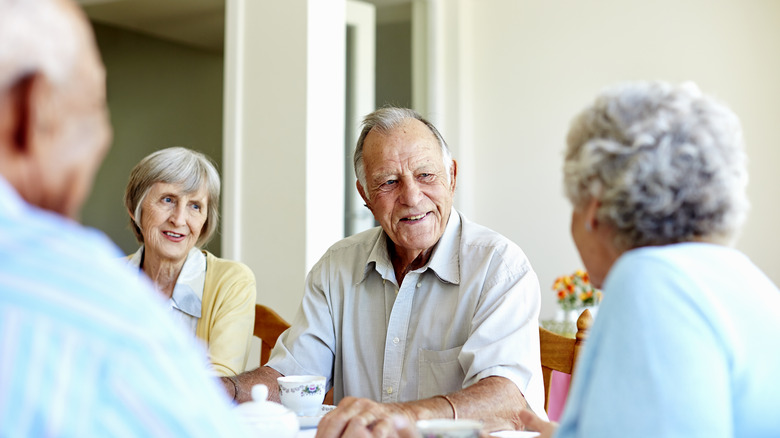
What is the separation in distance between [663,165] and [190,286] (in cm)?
159

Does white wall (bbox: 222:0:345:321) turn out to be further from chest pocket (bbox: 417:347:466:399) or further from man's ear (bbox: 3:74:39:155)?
man's ear (bbox: 3:74:39:155)

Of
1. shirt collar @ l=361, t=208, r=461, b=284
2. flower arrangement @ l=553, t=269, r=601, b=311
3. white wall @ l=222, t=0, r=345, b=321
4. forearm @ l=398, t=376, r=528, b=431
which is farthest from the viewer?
white wall @ l=222, t=0, r=345, b=321

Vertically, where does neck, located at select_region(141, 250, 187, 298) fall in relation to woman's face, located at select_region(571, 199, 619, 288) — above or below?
below

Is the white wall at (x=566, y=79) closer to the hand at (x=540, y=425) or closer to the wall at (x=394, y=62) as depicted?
the wall at (x=394, y=62)

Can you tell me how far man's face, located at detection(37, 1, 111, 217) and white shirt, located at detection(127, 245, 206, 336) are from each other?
144 centimetres

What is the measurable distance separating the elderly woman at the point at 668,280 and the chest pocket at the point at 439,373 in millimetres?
834

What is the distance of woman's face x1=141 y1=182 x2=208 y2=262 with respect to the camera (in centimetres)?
224

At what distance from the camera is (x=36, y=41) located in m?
0.65

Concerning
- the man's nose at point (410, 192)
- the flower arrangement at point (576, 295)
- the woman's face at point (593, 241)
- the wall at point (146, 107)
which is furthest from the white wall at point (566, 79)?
the woman's face at point (593, 241)

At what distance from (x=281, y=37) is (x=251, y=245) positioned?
1047 millimetres

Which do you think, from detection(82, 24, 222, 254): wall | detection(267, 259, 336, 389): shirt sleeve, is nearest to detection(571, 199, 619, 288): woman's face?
detection(267, 259, 336, 389): shirt sleeve

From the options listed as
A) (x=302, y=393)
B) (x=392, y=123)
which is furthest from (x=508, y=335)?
(x=392, y=123)

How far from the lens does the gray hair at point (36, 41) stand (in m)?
0.64

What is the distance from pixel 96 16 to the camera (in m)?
5.51
